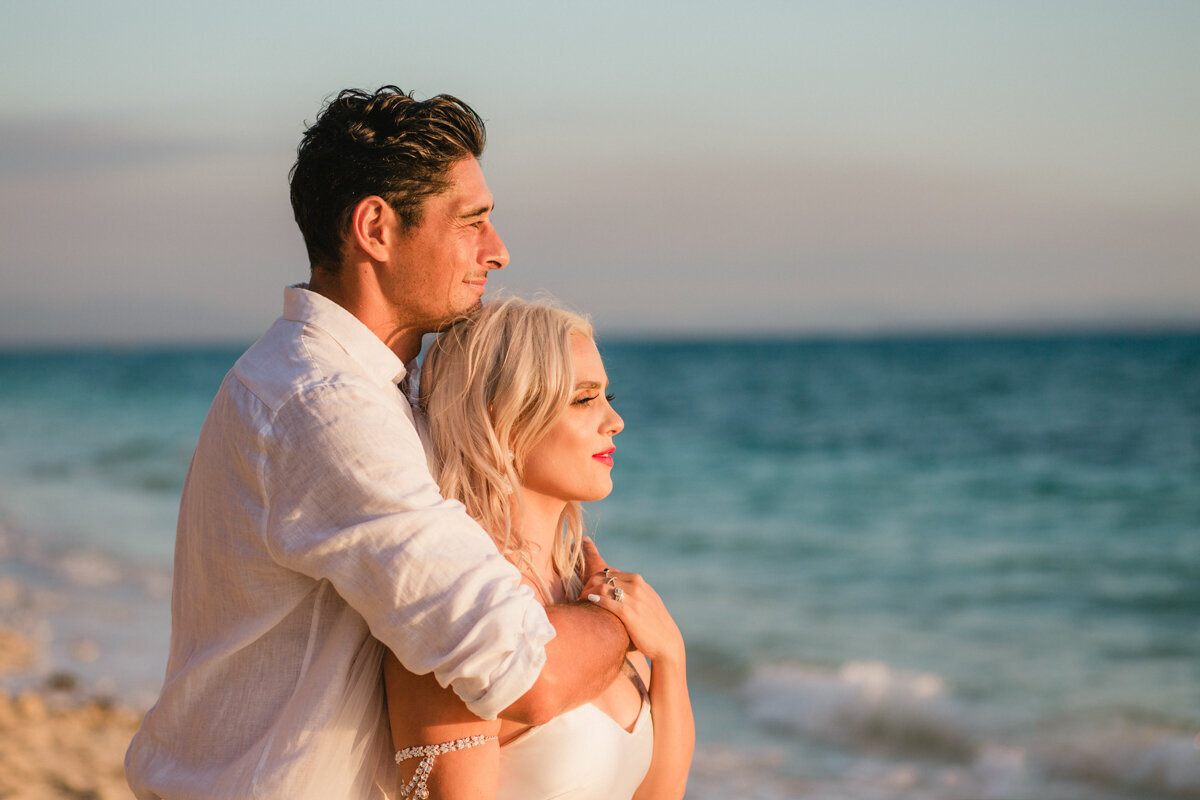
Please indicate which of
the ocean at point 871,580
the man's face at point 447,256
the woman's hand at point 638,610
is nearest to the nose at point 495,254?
the man's face at point 447,256

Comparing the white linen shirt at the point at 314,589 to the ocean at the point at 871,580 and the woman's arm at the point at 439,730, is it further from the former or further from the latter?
the ocean at the point at 871,580

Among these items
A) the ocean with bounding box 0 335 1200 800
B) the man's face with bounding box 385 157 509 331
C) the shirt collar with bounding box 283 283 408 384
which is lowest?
the ocean with bounding box 0 335 1200 800

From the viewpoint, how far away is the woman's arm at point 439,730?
2.03m

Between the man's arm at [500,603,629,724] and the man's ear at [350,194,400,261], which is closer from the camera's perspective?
the man's arm at [500,603,629,724]

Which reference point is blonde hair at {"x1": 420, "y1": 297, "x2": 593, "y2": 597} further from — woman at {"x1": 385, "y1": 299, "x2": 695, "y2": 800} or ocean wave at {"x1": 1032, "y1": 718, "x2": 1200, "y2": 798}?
ocean wave at {"x1": 1032, "y1": 718, "x2": 1200, "y2": 798}

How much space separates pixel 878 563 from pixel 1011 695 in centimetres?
376

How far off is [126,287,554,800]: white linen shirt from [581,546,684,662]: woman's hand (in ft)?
1.65

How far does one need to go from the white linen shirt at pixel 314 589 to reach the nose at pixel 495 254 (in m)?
0.35

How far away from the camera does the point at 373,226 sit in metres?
2.37

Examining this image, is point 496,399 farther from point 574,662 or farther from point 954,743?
point 954,743

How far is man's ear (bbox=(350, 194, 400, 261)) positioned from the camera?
2.35 meters

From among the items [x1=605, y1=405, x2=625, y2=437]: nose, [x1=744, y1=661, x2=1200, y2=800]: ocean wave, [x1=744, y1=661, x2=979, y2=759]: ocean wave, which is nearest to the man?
[x1=605, y1=405, x2=625, y2=437]: nose

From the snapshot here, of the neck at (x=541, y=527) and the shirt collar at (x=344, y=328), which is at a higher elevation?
the shirt collar at (x=344, y=328)

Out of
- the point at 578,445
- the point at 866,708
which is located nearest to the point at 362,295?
the point at 578,445
